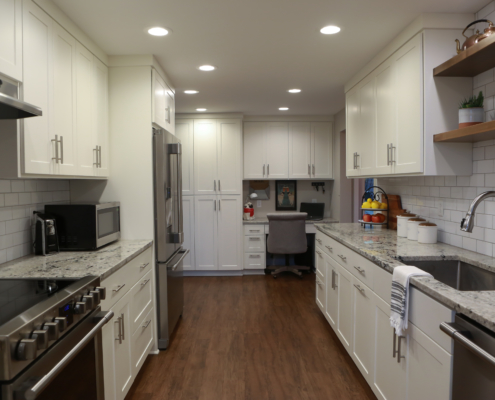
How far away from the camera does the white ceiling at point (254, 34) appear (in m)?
2.13

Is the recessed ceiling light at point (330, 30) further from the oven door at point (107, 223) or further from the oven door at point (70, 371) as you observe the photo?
the oven door at point (70, 371)

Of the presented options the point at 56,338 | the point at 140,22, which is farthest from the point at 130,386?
the point at 140,22

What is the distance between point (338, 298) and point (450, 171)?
1.29m

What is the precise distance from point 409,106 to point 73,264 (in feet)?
7.43

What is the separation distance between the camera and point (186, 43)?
8.80ft

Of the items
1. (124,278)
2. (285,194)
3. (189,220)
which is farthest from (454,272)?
(285,194)

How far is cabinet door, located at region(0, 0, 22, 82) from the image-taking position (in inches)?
62.8

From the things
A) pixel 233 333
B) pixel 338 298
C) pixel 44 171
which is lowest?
pixel 233 333

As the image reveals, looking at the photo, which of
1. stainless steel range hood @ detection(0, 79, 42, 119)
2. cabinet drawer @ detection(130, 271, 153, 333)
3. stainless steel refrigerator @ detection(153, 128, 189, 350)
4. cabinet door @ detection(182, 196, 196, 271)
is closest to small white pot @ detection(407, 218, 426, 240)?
stainless steel refrigerator @ detection(153, 128, 189, 350)

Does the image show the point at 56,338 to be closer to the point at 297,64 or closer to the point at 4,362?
the point at 4,362

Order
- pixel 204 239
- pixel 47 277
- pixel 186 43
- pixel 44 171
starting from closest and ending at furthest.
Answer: pixel 47 277 → pixel 44 171 → pixel 186 43 → pixel 204 239

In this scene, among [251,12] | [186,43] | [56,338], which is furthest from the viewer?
[186,43]

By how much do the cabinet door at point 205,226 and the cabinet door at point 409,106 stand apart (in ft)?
10.2

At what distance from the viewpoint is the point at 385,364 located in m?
2.00
